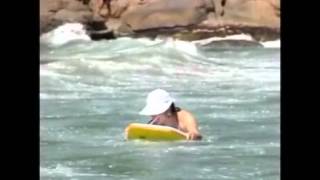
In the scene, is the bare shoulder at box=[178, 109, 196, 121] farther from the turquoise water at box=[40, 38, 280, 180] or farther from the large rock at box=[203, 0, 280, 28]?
the large rock at box=[203, 0, 280, 28]

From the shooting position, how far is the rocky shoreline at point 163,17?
1182 mm

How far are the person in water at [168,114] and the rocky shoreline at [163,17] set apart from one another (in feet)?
0.40

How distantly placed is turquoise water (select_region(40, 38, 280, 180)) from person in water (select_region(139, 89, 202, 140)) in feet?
0.04

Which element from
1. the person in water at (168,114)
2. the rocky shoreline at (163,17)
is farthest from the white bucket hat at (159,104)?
the rocky shoreline at (163,17)

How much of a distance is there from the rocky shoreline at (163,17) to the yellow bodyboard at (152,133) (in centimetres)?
18

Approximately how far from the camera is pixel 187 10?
46.5 inches

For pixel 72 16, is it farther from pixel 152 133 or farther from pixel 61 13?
pixel 152 133

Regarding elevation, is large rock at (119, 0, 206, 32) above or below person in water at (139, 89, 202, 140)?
above

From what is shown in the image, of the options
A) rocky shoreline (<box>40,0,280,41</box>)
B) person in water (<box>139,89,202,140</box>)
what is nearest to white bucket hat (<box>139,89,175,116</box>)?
person in water (<box>139,89,202,140</box>)

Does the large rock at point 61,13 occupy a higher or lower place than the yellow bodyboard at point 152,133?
higher

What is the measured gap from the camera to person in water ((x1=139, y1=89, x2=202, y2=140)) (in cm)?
117

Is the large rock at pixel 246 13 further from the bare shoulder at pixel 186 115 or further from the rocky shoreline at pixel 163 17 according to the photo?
the bare shoulder at pixel 186 115

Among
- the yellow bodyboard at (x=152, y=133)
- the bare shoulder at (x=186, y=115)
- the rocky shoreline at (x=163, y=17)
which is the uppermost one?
the rocky shoreline at (x=163, y=17)
